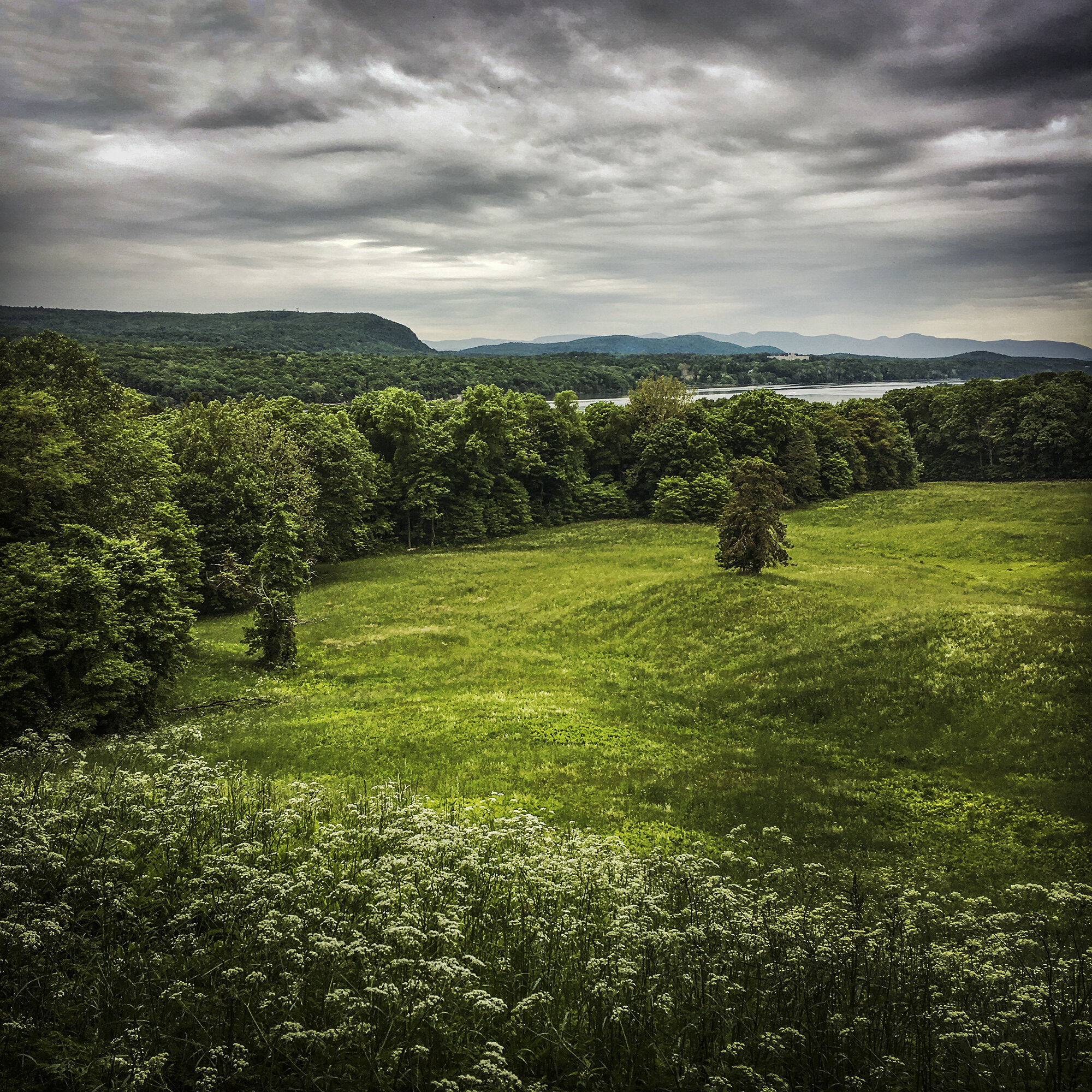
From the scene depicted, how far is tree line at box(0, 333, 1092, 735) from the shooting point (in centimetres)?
2273

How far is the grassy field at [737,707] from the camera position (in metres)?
17.1

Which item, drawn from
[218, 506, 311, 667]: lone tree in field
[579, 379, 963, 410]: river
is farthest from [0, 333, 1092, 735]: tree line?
[579, 379, 963, 410]: river

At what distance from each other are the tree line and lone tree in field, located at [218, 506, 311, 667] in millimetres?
113

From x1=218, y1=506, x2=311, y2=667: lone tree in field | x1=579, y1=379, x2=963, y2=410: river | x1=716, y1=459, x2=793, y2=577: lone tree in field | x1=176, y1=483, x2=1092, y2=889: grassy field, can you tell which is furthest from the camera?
x1=579, y1=379, x2=963, y2=410: river

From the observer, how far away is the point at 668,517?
79.3m

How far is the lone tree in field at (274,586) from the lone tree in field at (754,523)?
25.8 metres

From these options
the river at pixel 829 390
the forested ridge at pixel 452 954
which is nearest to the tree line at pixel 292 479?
the forested ridge at pixel 452 954

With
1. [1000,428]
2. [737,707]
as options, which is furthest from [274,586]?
[1000,428]

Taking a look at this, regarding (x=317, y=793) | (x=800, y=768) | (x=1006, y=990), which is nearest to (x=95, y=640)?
(x=317, y=793)

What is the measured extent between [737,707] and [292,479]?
40584 millimetres

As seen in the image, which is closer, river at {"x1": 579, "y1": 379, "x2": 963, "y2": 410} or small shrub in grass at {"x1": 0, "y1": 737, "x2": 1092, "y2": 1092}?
small shrub in grass at {"x1": 0, "y1": 737, "x2": 1092, "y2": 1092}

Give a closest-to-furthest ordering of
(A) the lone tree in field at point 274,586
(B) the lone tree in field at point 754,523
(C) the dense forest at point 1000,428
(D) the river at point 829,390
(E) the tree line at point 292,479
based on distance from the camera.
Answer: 1. (E) the tree line at point 292,479
2. (A) the lone tree in field at point 274,586
3. (B) the lone tree in field at point 754,523
4. (C) the dense forest at point 1000,428
5. (D) the river at point 829,390

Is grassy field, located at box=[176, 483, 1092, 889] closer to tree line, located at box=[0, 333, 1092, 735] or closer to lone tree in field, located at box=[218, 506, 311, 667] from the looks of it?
lone tree in field, located at box=[218, 506, 311, 667]

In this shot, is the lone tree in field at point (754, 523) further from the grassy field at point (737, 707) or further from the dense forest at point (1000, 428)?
the dense forest at point (1000, 428)
